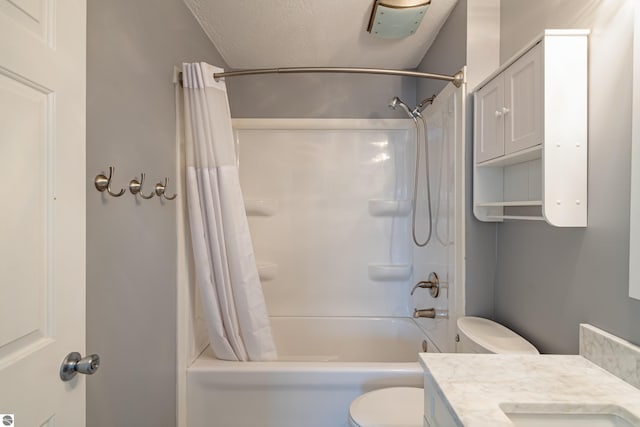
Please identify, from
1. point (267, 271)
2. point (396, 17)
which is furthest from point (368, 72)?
point (267, 271)

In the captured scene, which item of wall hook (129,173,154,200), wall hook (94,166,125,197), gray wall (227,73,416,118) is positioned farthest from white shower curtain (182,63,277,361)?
gray wall (227,73,416,118)

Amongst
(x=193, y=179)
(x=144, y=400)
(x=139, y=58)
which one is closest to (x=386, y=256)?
(x=193, y=179)

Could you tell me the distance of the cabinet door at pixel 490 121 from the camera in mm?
A: 1264

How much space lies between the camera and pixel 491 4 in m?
1.50

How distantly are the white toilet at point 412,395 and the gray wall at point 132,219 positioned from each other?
83 cm

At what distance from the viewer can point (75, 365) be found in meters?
0.75

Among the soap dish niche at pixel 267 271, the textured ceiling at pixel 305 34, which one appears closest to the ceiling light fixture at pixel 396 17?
the textured ceiling at pixel 305 34

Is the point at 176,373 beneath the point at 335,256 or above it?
beneath

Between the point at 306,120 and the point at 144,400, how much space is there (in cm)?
189

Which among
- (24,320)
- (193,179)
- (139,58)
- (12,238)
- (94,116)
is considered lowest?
(24,320)

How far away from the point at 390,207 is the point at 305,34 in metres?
1.27

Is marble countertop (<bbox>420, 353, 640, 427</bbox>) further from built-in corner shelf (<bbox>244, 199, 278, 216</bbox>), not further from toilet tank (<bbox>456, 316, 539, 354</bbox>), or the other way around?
built-in corner shelf (<bbox>244, 199, 278, 216</bbox>)

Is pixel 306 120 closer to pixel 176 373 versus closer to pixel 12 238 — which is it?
pixel 176 373

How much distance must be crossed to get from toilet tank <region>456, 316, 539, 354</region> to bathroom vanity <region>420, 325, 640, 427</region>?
23 cm
